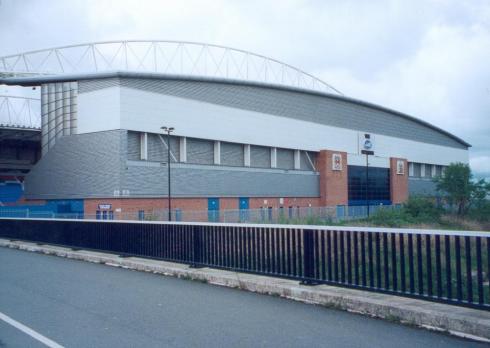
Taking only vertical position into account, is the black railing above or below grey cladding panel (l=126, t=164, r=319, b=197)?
below

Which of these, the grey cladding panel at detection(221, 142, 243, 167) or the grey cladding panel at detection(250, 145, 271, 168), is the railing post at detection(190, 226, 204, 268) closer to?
the grey cladding panel at detection(221, 142, 243, 167)

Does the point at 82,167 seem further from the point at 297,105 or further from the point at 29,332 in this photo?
the point at 29,332

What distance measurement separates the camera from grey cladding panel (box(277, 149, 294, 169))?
176 feet

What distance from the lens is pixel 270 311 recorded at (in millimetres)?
7406

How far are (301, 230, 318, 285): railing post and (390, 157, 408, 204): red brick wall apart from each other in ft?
201

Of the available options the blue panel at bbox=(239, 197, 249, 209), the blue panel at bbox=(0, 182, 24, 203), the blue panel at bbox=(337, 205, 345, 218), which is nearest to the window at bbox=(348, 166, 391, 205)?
the blue panel at bbox=(337, 205, 345, 218)

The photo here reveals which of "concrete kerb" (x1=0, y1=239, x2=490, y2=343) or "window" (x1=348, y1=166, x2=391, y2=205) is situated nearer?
"concrete kerb" (x1=0, y1=239, x2=490, y2=343)

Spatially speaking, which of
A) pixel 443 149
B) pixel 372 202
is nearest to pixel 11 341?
pixel 372 202

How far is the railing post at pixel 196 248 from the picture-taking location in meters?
11.0

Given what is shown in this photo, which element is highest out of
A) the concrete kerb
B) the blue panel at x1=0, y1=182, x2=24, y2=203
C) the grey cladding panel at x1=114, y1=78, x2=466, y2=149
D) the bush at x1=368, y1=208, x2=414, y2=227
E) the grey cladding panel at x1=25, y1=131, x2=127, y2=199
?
the grey cladding panel at x1=114, y1=78, x2=466, y2=149

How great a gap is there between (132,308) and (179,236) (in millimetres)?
3926

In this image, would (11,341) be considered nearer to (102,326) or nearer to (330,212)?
(102,326)

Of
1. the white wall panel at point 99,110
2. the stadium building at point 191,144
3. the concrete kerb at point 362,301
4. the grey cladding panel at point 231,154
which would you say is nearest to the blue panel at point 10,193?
the stadium building at point 191,144

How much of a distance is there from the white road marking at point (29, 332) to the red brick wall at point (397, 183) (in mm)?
64110
